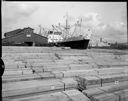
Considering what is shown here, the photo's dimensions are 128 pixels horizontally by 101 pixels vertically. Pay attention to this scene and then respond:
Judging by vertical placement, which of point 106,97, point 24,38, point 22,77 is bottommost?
point 106,97

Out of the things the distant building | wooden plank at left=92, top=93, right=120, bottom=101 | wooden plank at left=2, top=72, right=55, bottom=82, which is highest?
the distant building

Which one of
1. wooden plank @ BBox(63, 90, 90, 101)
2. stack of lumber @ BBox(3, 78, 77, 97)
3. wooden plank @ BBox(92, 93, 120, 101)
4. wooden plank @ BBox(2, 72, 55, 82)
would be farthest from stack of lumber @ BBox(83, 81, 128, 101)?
wooden plank @ BBox(2, 72, 55, 82)

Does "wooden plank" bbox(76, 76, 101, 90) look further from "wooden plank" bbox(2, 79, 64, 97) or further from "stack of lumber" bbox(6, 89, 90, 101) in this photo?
"stack of lumber" bbox(6, 89, 90, 101)

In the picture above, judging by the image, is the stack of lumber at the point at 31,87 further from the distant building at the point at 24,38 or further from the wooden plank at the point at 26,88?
the distant building at the point at 24,38

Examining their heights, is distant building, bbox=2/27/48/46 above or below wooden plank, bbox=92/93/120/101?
above

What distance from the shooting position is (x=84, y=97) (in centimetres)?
237

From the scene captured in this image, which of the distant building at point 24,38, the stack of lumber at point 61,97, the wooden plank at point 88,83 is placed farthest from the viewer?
the distant building at point 24,38

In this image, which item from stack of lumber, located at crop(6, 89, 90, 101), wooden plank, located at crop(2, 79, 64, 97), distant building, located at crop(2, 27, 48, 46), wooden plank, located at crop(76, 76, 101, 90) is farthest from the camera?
distant building, located at crop(2, 27, 48, 46)

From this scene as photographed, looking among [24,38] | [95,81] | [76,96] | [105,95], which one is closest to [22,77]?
[76,96]

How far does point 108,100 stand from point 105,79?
118 cm

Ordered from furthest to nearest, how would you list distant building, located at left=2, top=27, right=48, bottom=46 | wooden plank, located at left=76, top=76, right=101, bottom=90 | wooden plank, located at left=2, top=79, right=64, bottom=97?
distant building, located at left=2, top=27, right=48, bottom=46 → wooden plank, located at left=76, top=76, right=101, bottom=90 → wooden plank, located at left=2, top=79, right=64, bottom=97

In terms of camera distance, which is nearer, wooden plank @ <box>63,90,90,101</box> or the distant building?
wooden plank @ <box>63,90,90,101</box>

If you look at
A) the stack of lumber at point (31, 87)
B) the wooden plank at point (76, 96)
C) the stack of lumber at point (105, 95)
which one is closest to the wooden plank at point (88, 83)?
the stack of lumber at point (31, 87)

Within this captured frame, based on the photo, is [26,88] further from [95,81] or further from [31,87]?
[95,81]
